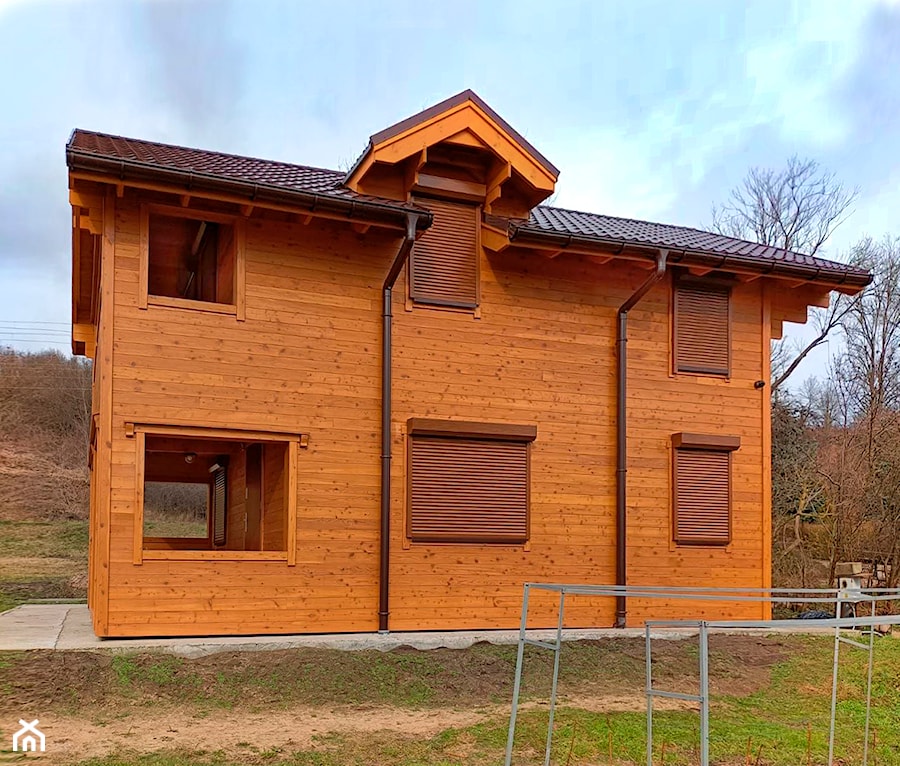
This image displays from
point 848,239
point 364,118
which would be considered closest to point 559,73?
point 364,118

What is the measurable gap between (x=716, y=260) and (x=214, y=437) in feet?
22.8

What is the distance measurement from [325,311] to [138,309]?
7.14 feet

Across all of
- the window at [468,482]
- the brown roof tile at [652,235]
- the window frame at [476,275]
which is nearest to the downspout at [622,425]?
the brown roof tile at [652,235]

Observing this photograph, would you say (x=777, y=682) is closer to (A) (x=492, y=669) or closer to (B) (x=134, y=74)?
(A) (x=492, y=669)

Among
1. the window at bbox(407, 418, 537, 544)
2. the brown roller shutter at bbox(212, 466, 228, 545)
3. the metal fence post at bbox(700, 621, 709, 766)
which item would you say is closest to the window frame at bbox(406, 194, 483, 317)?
the window at bbox(407, 418, 537, 544)

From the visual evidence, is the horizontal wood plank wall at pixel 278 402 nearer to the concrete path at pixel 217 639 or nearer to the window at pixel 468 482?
the concrete path at pixel 217 639

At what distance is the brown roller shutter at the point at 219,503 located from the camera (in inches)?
611

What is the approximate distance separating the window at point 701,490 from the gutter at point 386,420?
4132mm

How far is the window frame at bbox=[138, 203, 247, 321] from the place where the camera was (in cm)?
1059

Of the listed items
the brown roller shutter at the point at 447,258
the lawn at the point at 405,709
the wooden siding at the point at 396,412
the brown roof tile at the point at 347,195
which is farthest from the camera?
the brown roller shutter at the point at 447,258

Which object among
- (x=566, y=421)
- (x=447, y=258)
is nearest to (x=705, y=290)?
(x=566, y=421)

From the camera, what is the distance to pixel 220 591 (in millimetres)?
10656

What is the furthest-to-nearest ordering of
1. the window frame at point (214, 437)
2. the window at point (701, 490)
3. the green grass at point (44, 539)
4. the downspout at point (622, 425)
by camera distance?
the green grass at point (44, 539)
the window at point (701, 490)
the downspout at point (622, 425)
the window frame at point (214, 437)

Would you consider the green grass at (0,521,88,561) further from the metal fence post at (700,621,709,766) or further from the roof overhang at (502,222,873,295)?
the metal fence post at (700,621,709,766)
